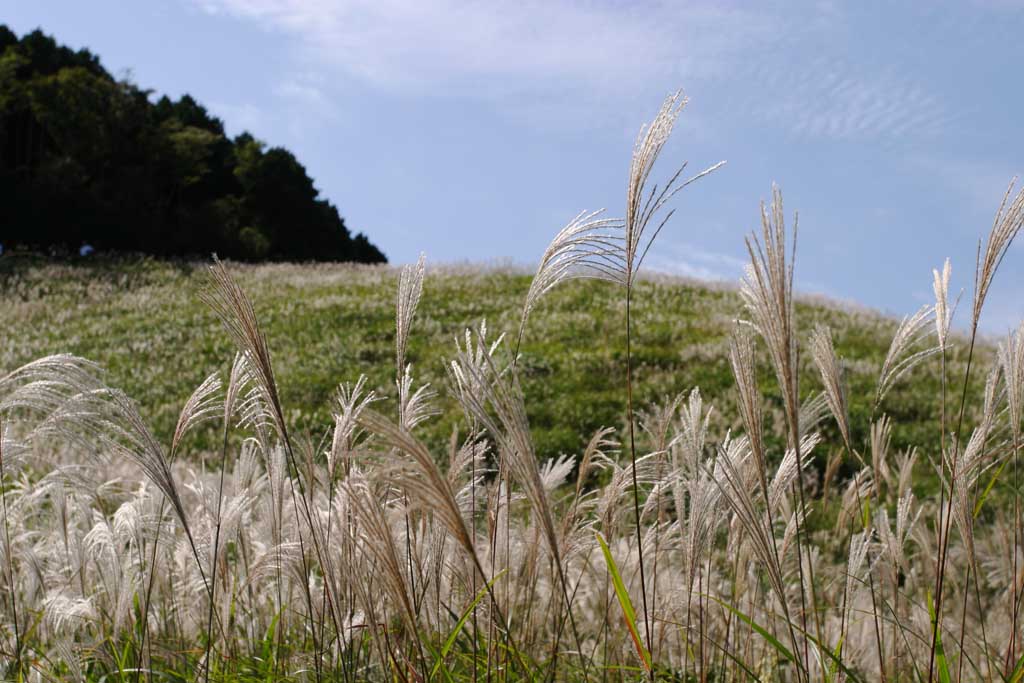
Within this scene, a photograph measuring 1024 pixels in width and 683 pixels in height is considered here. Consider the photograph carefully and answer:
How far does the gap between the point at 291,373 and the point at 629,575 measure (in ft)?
36.3

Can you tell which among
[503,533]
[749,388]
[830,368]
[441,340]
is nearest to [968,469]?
[830,368]

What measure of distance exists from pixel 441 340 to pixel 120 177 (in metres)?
26.7

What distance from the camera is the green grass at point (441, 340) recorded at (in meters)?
11.6

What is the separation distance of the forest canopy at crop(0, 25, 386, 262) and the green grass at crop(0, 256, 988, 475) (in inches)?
368

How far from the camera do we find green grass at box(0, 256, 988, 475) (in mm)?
11633

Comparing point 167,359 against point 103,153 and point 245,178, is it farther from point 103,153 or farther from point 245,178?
point 245,178

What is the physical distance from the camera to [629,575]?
3551mm

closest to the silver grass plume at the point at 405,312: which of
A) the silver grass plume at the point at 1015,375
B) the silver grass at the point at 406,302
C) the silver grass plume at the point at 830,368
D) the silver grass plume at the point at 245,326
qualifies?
the silver grass at the point at 406,302

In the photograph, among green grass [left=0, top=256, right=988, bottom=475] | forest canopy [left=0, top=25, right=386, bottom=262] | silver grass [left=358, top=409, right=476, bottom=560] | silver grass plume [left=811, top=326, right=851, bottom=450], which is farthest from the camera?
forest canopy [left=0, top=25, right=386, bottom=262]

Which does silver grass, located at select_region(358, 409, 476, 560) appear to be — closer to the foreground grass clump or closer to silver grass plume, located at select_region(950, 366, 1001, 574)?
the foreground grass clump

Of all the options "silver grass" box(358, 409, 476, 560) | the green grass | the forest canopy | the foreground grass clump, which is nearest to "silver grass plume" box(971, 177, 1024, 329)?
the foreground grass clump

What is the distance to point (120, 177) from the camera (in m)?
35.4

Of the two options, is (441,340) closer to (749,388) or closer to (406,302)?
(406,302)

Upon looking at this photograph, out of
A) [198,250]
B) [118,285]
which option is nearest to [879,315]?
[118,285]
